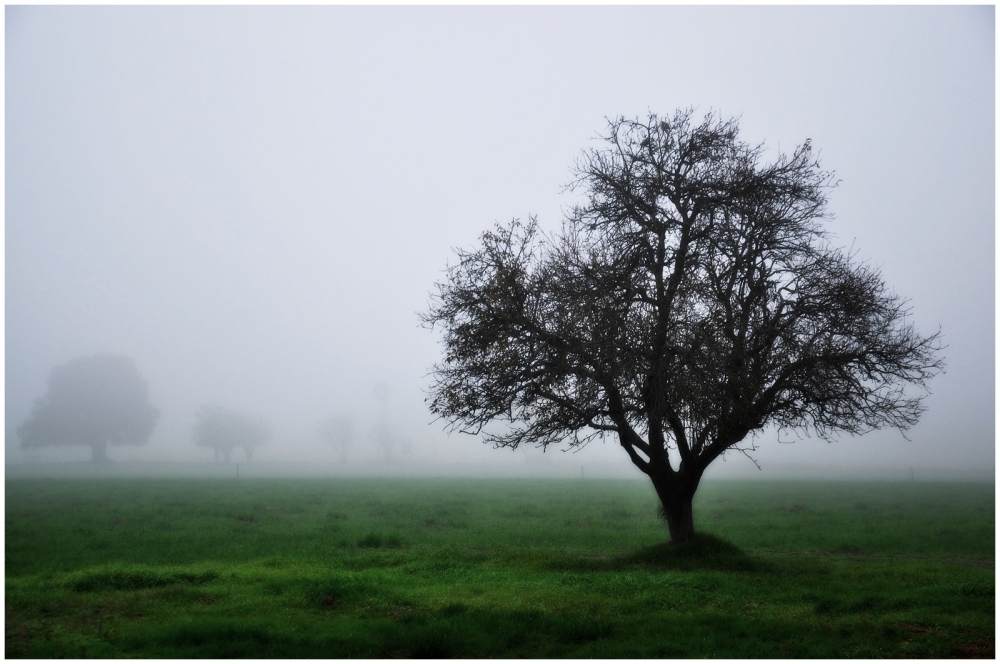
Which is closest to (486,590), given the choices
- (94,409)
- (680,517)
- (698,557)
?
(698,557)

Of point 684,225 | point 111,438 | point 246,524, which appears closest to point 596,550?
point 684,225

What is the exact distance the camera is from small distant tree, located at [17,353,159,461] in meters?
77.9

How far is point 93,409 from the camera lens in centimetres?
8012

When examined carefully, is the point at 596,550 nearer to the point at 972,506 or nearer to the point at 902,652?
the point at 902,652

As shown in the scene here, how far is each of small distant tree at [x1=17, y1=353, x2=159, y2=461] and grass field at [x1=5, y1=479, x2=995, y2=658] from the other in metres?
57.8

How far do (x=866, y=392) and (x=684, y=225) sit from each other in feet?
23.7

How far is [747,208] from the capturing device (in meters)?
19.7

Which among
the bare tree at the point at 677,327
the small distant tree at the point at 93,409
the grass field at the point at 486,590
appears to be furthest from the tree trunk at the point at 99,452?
the bare tree at the point at 677,327

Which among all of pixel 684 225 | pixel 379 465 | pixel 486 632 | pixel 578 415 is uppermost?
pixel 684 225

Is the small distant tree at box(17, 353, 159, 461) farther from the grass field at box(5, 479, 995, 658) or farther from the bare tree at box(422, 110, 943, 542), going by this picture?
the bare tree at box(422, 110, 943, 542)

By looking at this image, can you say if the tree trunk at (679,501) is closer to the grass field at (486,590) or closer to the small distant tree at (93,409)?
the grass field at (486,590)

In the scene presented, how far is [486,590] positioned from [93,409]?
81769 millimetres

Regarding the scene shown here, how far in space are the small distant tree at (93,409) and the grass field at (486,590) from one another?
57779 millimetres

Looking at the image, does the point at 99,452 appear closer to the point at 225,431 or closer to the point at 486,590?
the point at 225,431
